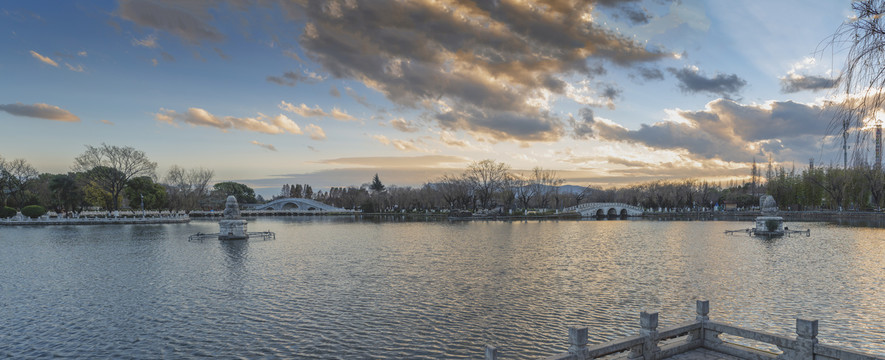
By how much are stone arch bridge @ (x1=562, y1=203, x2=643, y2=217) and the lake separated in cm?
7607

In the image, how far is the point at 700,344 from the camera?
12.1 m

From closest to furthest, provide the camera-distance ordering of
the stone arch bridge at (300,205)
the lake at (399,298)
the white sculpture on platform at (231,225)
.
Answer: the lake at (399,298) → the white sculpture on platform at (231,225) → the stone arch bridge at (300,205)

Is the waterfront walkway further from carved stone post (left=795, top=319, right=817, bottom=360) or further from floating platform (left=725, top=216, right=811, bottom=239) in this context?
carved stone post (left=795, top=319, right=817, bottom=360)

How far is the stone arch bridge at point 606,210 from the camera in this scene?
116000 millimetres

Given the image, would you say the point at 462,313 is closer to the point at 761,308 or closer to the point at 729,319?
the point at 729,319

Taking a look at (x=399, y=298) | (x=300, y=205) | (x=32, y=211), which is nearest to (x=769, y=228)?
(x=399, y=298)

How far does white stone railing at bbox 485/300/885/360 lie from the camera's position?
31.8ft

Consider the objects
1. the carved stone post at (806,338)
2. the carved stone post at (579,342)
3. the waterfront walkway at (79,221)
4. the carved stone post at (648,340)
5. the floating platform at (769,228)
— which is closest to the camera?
the carved stone post at (579,342)

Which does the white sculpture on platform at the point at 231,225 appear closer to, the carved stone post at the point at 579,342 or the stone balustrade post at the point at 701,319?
the carved stone post at the point at 579,342

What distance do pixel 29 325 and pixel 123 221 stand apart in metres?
75.6

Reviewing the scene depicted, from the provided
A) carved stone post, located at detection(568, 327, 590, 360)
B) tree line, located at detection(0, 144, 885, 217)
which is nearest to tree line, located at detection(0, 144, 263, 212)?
tree line, located at detection(0, 144, 885, 217)

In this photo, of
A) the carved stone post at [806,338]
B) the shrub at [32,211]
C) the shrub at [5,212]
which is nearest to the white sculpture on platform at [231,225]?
the shrub at [32,211]

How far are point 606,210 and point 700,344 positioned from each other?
114m

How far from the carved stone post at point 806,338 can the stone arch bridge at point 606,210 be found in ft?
358
